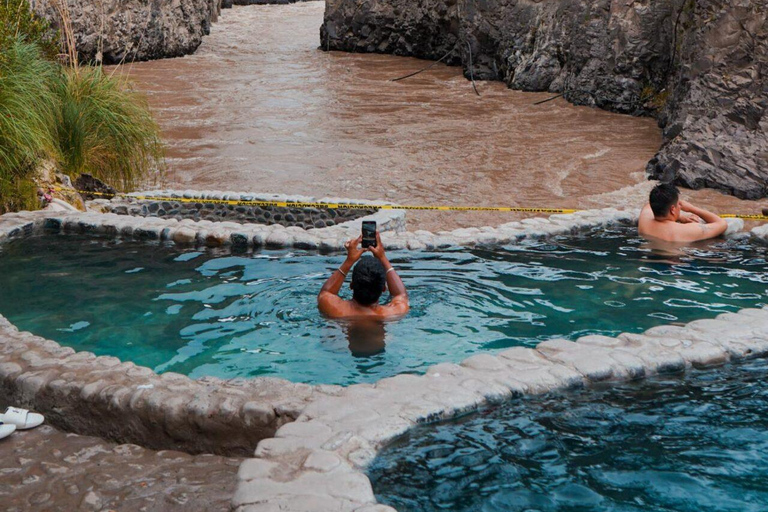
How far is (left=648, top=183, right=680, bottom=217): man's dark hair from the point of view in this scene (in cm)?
789

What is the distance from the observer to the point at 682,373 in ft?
15.6

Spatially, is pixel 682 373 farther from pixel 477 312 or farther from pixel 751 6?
pixel 751 6

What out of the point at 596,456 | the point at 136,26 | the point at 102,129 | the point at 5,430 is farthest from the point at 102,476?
the point at 136,26

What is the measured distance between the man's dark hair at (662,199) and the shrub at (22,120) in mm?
5940

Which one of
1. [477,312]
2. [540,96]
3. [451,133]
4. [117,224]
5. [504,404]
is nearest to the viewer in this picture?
[504,404]

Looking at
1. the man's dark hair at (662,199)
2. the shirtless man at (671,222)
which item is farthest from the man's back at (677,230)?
the man's dark hair at (662,199)

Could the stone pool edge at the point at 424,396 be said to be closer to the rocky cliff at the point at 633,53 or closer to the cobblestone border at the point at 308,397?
the cobblestone border at the point at 308,397

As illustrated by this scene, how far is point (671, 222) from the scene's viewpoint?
26.1 ft

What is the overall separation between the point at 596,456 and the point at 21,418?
304 centimetres

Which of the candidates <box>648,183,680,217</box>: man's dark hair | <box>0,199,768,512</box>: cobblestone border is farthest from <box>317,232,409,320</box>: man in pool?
<box>648,183,680,217</box>: man's dark hair

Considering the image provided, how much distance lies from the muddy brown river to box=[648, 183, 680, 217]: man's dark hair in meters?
3.30

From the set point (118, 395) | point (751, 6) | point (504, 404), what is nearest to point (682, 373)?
point (504, 404)

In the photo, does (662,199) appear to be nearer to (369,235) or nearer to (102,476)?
(369,235)

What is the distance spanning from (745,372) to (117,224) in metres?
5.74
